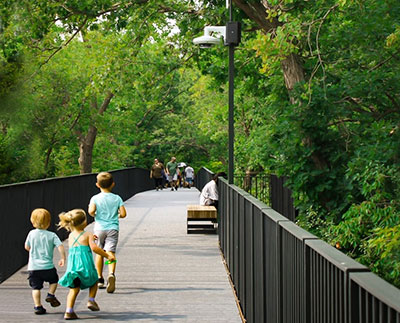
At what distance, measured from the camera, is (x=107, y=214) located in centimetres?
995

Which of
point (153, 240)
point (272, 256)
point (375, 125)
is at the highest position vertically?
point (375, 125)

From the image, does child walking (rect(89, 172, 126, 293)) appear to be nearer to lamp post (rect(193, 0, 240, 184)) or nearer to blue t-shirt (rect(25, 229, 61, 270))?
blue t-shirt (rect(25, 229, 61, 270))

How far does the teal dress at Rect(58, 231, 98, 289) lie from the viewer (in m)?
8.24

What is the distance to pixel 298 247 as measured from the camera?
4.32 metres

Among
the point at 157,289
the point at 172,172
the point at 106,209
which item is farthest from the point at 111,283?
the point at 172,172

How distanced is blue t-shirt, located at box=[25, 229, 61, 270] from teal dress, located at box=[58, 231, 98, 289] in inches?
8.4

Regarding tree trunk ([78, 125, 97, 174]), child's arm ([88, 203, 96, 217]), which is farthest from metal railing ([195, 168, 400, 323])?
tree trunk ([78, 125, 97, 174])

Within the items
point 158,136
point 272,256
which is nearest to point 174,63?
point 272,256

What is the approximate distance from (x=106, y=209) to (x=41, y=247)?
162cm

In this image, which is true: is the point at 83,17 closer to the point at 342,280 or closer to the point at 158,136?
the point at 342,280

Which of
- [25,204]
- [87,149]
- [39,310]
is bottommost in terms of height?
[39,310]

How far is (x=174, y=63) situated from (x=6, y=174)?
9082 millimetres

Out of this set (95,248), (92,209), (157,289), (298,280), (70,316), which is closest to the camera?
(298,280)

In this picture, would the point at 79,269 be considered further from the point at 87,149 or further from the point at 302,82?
the point at 87,149
